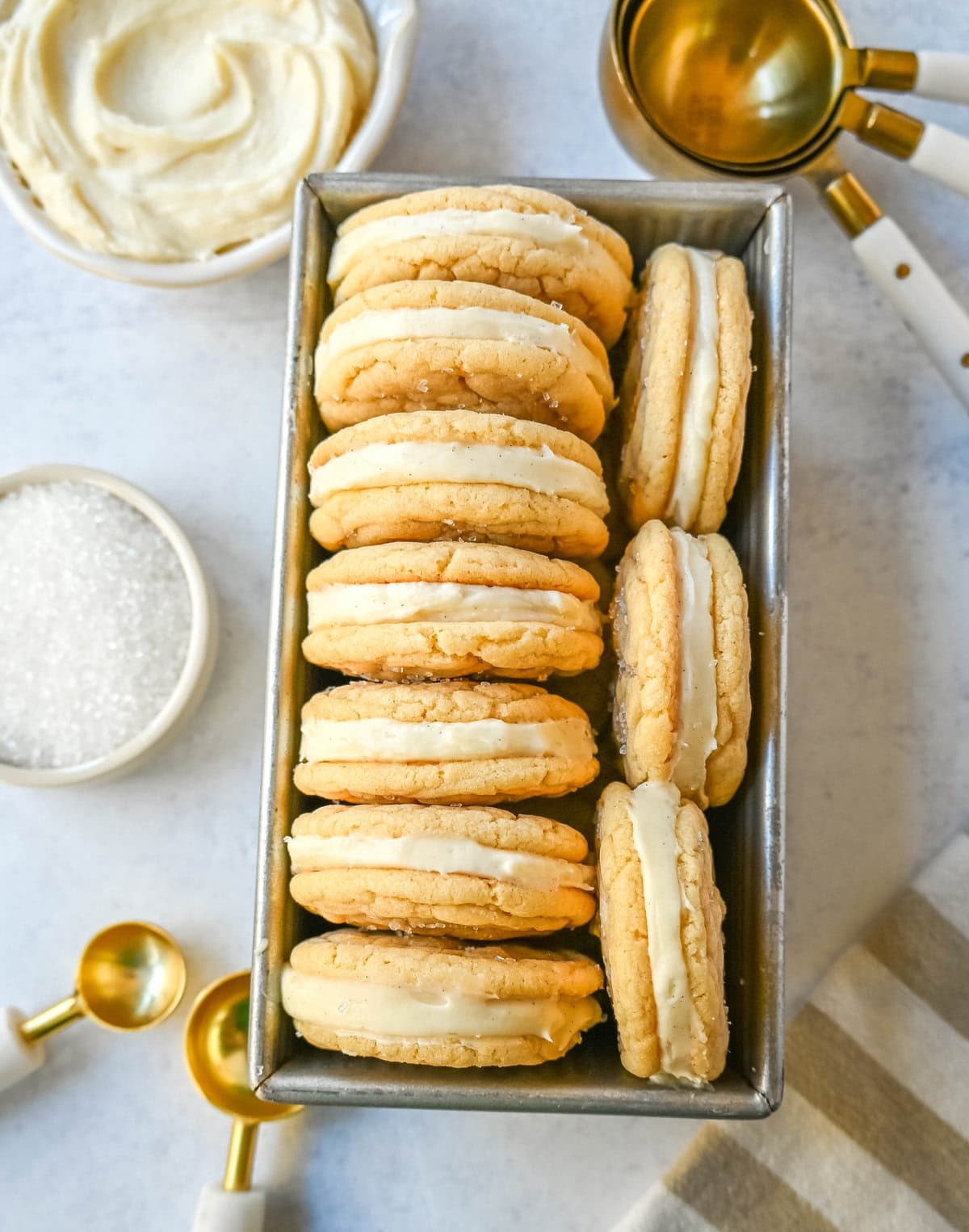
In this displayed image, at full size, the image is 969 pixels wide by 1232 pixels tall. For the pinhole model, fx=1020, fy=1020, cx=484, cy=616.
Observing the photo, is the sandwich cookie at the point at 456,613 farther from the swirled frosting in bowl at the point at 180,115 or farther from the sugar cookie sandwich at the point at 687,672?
the swirled frosting in bowl at the point at 180,115

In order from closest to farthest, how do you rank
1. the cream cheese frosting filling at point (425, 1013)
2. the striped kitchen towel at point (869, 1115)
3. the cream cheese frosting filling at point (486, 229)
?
the cream cheese frosting filling at point (425, 1013) < the cream cheese frosting filling at point (486, 229) < the striped kitchen towel at point (869, 1115)

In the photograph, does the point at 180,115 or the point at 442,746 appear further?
the point at 180,115

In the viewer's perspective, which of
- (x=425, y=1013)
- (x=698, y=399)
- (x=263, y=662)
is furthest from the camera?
(x=263, y=662)

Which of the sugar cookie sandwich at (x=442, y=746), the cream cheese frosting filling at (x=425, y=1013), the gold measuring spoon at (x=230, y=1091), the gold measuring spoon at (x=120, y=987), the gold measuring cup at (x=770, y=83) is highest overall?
the gold measuring cup at (x=770, y=83)

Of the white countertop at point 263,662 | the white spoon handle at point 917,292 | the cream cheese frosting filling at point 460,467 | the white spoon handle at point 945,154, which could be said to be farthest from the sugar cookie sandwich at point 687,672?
the white spoon handle at point 945,154

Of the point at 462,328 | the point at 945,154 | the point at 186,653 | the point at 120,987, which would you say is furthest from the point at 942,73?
the point at 120,987

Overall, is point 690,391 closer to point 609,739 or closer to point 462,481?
point 462,481
